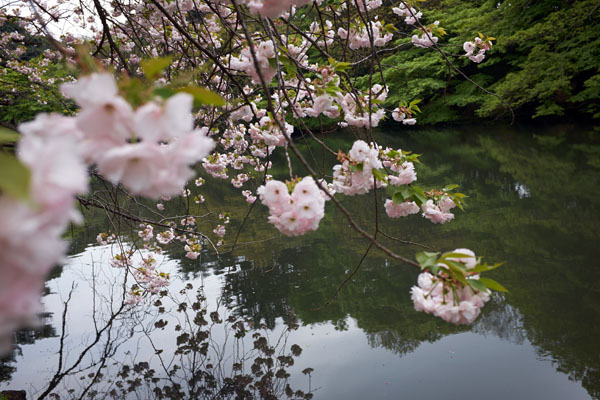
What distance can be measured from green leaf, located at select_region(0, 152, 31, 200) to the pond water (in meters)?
2.89

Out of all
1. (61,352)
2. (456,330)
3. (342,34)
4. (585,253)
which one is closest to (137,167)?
(342,34)

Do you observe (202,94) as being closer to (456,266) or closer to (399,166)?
(456,266)

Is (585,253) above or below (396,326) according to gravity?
above

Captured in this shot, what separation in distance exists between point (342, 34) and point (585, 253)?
11.1ft

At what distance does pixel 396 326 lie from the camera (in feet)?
11.9

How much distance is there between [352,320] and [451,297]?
3.08 m

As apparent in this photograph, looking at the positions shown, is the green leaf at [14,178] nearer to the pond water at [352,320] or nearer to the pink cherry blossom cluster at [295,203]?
the pink cherry blossom cluster at [295,203]

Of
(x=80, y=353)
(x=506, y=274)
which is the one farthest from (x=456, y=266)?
(x=80, y=353)

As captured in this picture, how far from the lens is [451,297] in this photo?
0.89m

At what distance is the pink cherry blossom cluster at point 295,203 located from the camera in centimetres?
88

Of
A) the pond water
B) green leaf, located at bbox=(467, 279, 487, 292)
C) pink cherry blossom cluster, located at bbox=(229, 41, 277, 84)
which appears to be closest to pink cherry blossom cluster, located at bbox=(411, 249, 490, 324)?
green leaf, located at bbox=(467, 279, 487, 292)

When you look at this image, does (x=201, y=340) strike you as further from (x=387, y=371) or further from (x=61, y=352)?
(x=387, y=371)

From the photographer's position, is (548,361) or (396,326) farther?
(396,326)

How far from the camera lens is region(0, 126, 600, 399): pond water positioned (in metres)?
2.94
